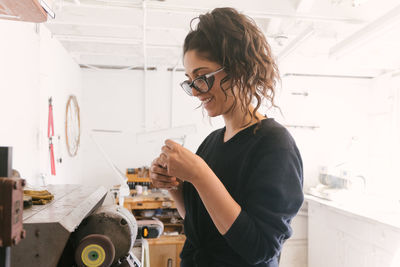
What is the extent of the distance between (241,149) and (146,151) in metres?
3.68

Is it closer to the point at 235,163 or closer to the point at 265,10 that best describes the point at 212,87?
the point at 235,163

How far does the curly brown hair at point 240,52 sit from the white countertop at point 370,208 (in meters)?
2.27

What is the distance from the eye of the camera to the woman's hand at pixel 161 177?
925 millimetres

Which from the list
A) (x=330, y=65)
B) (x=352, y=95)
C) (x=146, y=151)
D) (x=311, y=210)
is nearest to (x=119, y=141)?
(x=146, y=151)

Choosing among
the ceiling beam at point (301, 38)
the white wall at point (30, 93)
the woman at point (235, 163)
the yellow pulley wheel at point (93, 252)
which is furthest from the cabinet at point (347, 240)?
the white wall at point (30, 93)

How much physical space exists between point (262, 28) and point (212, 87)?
230 centimetres

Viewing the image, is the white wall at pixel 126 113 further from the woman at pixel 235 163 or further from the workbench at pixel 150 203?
the woman at pixel 235 163

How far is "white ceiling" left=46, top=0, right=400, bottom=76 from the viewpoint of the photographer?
2.31 m

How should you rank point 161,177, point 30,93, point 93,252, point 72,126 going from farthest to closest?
point 72,126 → point 30,93 → point 161,177 → point 93,252

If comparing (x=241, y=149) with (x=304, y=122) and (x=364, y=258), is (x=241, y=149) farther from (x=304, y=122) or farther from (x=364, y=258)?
(x=304, y=122)

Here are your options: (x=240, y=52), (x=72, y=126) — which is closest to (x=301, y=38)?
(x=240, y=52)

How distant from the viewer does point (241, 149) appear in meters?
0.83

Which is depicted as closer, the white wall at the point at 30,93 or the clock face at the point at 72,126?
the white wall at the point at 30,93

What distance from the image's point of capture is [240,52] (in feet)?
2.70
